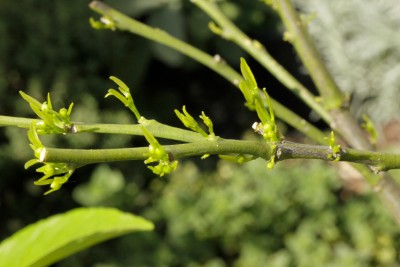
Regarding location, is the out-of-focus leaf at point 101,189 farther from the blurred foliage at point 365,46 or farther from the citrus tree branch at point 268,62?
the citrus tree branch at point 268,62

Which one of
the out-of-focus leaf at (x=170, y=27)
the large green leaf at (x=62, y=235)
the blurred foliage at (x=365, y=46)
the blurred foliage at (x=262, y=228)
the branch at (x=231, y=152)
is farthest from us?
the out-of-focus leaf at (x=170, y=27)

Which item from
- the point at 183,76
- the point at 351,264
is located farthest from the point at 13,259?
the point at 183,76

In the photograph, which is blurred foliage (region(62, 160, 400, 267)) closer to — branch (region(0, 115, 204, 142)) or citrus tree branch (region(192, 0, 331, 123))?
citrus tree branch (region(192, 0, 331, 123))

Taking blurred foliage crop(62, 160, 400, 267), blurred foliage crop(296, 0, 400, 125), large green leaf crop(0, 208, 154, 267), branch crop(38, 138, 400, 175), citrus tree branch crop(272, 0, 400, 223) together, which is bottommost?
large green leaf crop(0, 208, 154, 267)

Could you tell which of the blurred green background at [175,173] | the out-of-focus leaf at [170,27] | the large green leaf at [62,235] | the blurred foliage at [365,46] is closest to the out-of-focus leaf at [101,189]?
the blurred green background at [175,173]

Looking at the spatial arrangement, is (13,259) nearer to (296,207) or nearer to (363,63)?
(296,207)

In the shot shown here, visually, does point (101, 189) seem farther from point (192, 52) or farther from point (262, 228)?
point (192, 52)

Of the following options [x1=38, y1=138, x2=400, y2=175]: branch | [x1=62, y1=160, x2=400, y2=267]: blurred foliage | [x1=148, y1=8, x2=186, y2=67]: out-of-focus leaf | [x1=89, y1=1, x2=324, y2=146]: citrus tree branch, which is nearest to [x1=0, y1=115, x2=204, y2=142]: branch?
[x1=38, y1=138, x2=400, y2=175]: branch
